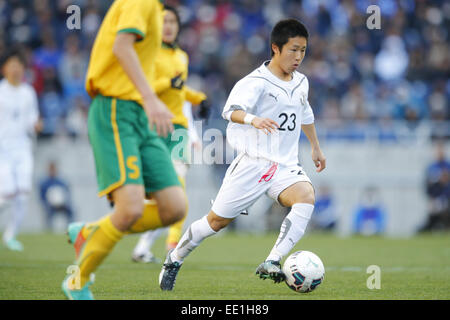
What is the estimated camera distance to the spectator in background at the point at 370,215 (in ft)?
55.3

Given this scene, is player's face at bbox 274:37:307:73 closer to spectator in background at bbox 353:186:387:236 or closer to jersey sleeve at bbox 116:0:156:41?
jersey sleeve at bbox 116:0:156:41

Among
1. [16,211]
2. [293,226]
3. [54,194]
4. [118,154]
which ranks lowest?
[54,194]

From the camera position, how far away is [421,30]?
2072 centimetres

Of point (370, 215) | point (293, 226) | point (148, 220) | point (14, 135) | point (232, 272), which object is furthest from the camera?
point (370, 215)

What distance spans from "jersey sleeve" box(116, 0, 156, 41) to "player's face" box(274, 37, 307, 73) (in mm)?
1856

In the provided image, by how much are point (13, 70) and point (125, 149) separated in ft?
22.9

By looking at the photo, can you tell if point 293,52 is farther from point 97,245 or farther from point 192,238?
point 97,245

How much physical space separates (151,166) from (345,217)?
1258 centimetres

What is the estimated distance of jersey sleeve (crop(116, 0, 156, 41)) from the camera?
496 cm

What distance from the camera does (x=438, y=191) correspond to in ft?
54.2

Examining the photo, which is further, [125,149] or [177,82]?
[177,82]

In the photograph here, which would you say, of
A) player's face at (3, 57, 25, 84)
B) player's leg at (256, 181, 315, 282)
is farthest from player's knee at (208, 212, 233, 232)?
player's face at (3, 57, 25, 84)
